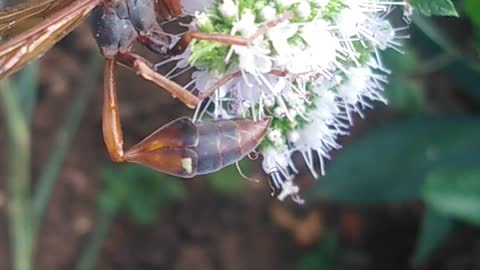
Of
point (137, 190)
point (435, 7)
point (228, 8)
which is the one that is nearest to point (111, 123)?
point (228, 8)

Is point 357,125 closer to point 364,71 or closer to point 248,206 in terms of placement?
point 248,206

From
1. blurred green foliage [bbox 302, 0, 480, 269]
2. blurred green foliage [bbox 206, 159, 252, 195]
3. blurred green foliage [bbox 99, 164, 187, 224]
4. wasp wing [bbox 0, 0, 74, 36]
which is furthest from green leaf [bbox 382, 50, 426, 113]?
wasp wing [bbox 0, 0, 74, 36]

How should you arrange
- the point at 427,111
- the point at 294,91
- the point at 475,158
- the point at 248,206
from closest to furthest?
the point at 294,91, the point at 475,158, the point at 427,111, the point at 248,206

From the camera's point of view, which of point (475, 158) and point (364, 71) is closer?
point (364, 71)

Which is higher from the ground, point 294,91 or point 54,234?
point 294,91

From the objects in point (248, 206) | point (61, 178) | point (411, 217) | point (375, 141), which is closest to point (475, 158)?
point (375, 141)

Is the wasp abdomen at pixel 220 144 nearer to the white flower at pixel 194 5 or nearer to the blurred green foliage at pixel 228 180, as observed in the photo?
the white flower at pixel 194 5

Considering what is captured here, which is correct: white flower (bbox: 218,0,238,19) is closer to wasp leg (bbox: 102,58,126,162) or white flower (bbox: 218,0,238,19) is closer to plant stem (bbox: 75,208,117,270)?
wasp leg (bbox: 102,58,126,162)
